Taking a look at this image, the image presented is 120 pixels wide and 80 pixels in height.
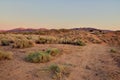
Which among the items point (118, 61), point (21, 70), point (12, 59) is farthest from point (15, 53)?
point (118, 61)

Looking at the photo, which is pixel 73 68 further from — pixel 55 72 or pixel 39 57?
pixel 39 57

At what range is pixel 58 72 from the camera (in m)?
12.7

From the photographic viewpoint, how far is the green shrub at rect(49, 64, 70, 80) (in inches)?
487

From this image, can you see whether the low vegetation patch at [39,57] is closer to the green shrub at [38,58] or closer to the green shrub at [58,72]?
the green shrub at [38,58]

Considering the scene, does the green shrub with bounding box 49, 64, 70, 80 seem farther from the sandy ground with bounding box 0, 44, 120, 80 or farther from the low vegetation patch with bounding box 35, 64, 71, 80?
the sandy ground with bounding box 0, 44, 120, 80

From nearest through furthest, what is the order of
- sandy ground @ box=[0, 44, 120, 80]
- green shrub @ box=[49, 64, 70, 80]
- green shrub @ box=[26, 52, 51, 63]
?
green shrub @ box=[49, 64, 70, 80]
sandy ground @ box=[0, 44, 120, 80]
green shrub @ box=[26, 52, 51, 63]

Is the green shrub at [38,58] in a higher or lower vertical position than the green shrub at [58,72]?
higher

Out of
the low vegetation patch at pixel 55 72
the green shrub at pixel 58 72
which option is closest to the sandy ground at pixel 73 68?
the low vegetation patch at pixel 55 72

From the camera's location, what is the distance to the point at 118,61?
16.7m

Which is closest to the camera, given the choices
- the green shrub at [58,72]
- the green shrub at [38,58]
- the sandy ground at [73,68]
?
the green shrub at [58,72]

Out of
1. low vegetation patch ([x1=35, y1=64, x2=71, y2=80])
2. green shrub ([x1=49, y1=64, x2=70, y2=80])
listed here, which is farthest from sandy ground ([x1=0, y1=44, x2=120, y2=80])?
green shrub ([x1=49, y1=64, x2=70, y2=80])

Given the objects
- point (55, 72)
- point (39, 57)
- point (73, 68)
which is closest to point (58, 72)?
point (55, 72)

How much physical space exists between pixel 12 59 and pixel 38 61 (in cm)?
163

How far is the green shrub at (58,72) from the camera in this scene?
40.6ft
